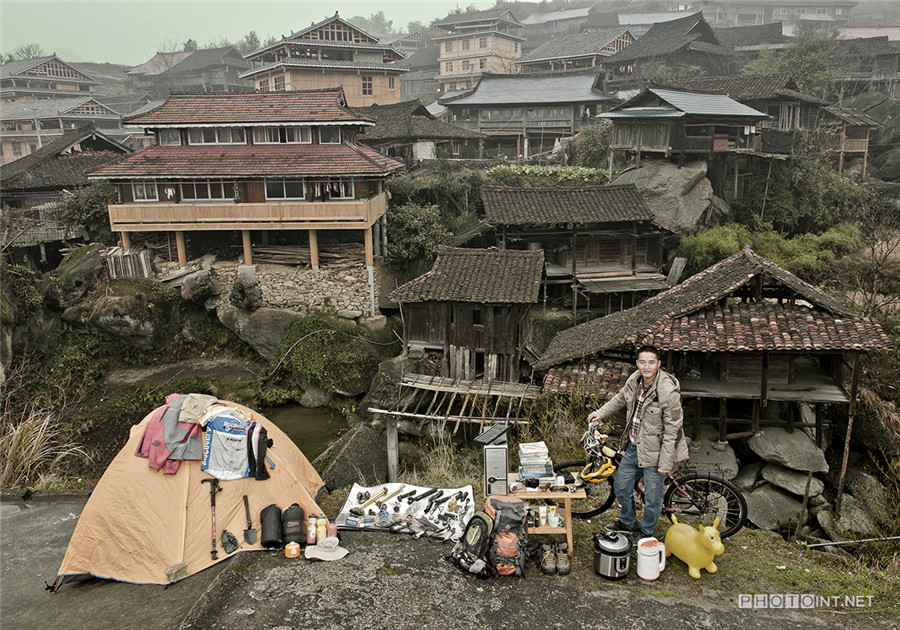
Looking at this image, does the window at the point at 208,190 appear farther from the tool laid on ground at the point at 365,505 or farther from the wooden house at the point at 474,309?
the tool laid on ground at the point at 365,505

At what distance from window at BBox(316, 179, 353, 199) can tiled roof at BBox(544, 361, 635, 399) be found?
42.0 ft

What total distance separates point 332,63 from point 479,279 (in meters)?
27.2

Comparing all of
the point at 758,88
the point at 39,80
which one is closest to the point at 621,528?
the point at 758,88

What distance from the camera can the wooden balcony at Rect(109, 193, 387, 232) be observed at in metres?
23.6

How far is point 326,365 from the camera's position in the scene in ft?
72.1

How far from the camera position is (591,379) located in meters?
14.4

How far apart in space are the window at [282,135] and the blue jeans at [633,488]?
2139cm

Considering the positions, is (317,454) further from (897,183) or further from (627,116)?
(897,183)

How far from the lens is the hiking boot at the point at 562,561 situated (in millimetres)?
7293

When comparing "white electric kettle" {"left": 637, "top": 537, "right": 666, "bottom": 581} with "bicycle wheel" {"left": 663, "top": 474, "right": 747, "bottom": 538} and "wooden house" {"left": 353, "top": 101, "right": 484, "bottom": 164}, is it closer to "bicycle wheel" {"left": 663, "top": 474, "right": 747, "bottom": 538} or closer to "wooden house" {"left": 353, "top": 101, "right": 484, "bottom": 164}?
"bicycle wheel" {"left": 663, "top": 474, "right": 747, "bottom": 538}

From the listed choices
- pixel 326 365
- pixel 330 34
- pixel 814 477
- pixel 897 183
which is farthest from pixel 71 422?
pixel 897 183

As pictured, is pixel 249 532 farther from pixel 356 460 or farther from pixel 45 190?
pixel 45 190

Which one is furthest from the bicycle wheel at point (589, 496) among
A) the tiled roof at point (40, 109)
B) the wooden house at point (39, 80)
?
the wooden house at point (39, 80)

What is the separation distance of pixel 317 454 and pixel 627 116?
68.1ft
